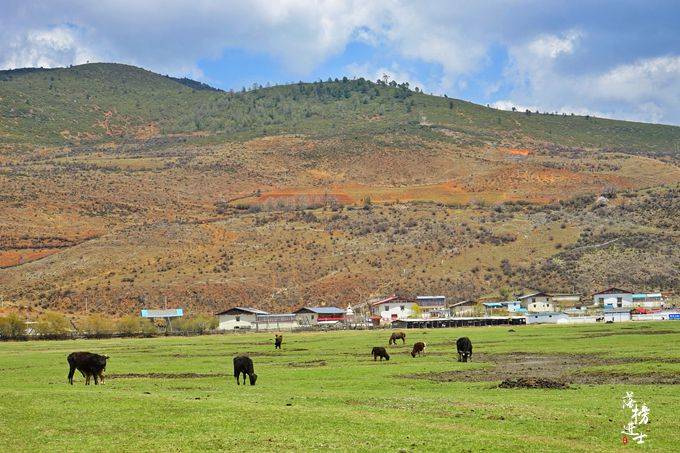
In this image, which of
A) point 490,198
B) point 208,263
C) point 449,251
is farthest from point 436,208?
point 208,263

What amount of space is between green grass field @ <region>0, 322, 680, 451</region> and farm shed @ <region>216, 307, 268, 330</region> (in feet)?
232

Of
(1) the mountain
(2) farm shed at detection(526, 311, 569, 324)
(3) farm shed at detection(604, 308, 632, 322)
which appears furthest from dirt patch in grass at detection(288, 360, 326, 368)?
(1) the mountain

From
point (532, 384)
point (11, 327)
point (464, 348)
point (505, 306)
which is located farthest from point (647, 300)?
point (532, 384)

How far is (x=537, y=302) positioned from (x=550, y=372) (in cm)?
8629

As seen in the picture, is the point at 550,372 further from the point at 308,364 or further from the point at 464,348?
the point at 308,364

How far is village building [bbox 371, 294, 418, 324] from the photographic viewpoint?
409 feet

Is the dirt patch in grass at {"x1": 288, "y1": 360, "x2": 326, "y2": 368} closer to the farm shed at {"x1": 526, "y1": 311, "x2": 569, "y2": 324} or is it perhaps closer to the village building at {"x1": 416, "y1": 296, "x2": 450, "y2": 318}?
the farm shed at {"x1": 526, "y1": 311, "x2": 569, "y2": 324}

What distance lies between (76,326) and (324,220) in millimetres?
66583

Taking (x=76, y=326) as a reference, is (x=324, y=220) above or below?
above

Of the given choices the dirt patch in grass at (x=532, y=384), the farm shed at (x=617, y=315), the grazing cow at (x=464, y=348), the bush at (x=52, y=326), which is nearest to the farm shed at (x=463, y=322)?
the farm shed at (x=617, y=315)

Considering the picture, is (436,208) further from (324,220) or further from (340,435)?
(340,435)

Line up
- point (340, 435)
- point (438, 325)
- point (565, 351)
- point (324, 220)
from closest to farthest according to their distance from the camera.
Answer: point (340, 435), point (565, 351), point (438, 325), point (324, 220)

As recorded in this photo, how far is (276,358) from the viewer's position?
5612cm

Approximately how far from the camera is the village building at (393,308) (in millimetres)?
124669
